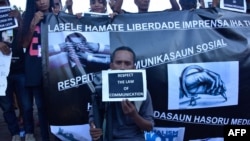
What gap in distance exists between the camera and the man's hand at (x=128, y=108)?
3.36m

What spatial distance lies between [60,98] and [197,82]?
1.47 metres

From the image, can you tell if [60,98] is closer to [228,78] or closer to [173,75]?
[173,75]

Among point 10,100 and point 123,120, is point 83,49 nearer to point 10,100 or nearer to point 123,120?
point 10,100

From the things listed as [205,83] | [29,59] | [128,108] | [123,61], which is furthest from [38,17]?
[205,83]

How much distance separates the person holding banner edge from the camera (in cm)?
346

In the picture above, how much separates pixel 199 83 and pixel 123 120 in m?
1.44

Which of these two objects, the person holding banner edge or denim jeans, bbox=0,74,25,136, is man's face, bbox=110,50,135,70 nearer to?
the person holding banner edge

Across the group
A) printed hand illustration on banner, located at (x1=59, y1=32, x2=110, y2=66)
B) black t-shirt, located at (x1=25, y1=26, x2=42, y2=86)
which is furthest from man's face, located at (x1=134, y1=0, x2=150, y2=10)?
black t-shirt, located at (x1=25, y1=26, x2=42, y2=86)

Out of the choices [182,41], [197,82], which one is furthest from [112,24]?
[197,82]

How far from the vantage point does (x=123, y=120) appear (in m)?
3.56

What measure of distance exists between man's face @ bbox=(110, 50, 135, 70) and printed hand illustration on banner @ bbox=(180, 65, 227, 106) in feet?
3.78

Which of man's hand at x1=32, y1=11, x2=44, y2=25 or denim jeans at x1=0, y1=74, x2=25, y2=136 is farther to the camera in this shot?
denim jeans at x1=0, y1=74, x2=25, y2=136

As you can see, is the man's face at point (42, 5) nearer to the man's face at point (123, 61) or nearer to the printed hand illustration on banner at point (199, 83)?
the man's face at point (123, 61)

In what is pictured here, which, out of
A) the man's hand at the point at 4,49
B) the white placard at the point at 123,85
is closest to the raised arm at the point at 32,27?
the man's hand at the point at 4,49
